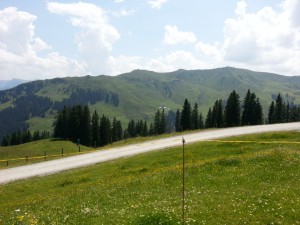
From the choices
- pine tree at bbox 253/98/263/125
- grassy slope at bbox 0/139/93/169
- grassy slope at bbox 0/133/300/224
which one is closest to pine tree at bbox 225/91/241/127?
pine tree at bbox 253/98/263/125

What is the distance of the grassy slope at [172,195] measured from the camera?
16.8 metres

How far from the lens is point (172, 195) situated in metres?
21.3

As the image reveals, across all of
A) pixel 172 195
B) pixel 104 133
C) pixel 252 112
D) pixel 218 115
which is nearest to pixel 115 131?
pixel 104 133

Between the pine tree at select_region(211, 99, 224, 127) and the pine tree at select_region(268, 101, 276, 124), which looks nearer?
the pine tree at select_region(211, 99, 224, 127)

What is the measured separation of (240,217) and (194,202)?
3.21 m

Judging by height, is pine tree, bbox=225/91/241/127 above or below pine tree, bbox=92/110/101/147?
above

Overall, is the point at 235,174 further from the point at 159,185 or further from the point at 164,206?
the point at 164,206

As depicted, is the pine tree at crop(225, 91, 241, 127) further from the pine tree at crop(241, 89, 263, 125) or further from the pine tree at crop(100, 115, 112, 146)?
the pine tree at crop(100, 115, 112, 146)

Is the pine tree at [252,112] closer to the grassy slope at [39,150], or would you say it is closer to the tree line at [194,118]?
the tree line at [194,118]

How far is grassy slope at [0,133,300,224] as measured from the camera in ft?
55.0

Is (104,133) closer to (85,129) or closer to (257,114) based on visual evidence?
(85,129)

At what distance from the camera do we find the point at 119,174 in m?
32.2

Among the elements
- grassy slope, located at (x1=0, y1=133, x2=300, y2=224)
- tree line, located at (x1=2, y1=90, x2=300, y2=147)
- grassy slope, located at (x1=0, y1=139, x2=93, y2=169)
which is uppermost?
tree line, located at (x1=2, y1=90, x2=300, y2=147)

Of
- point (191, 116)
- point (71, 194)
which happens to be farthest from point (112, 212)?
point (191, 116)
